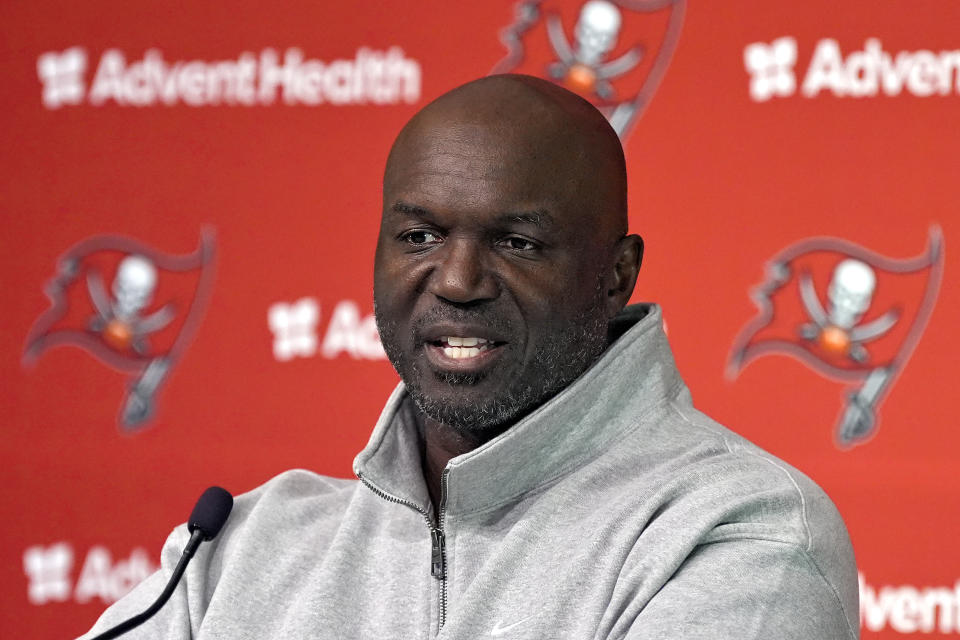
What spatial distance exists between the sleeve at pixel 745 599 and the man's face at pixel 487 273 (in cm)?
30

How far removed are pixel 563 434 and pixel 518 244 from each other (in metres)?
0.20

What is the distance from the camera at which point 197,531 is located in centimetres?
Result: 135

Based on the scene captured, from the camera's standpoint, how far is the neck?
1384 millimetres

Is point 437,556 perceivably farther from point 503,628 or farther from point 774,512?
point 774,512

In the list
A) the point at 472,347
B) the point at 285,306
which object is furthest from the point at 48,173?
the point at 472,347

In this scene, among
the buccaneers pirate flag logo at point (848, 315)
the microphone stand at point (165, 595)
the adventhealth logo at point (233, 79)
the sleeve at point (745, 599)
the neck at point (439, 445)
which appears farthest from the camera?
the adventhealth logo at point (233, 79)

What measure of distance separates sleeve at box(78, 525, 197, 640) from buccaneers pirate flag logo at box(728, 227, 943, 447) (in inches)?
49.3

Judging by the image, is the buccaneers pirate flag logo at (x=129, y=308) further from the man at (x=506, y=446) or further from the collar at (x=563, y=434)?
the collar at (x=563, y=434)

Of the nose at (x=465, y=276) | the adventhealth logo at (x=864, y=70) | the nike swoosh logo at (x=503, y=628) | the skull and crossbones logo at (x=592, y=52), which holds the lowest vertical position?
the nike swoosh logo at (x=503, y=628)

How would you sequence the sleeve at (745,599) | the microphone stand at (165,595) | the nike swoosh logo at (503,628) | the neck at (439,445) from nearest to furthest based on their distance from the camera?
the sleeve at (745,599), the nike swoosh logo at (503,628), the microphone stand at (165,595), the neck at (439,445)

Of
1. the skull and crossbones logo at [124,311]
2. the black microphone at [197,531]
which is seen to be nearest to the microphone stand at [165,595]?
the black microphone at [197,531]

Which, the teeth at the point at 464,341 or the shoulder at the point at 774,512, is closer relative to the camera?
the shoulder at the point at 774,512

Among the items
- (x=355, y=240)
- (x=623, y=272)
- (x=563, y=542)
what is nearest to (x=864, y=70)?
(x=355, y=240)

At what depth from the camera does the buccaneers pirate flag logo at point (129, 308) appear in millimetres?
2518
